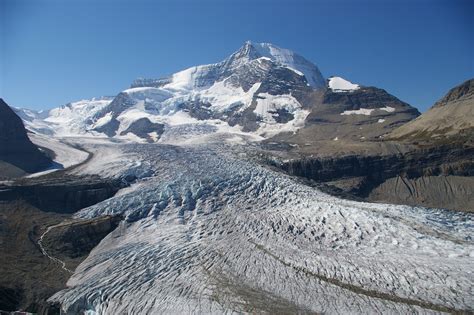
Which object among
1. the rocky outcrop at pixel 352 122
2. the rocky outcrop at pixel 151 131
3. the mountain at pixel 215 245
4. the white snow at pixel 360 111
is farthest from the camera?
the white snow at pixel 360 111

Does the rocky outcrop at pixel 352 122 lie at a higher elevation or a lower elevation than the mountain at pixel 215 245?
higher

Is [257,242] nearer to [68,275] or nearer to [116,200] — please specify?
[68,275]

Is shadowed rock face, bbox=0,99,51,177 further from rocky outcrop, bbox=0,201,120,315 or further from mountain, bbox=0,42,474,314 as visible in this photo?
rocky outcrop, bbox=0,201,120,315

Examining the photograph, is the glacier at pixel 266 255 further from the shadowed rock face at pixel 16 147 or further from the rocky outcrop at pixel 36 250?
the shadowed rock face at pixel 16 147

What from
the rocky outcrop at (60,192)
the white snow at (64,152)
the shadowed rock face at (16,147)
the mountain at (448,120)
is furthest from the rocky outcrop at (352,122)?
the rocky outcrop at (60,192)

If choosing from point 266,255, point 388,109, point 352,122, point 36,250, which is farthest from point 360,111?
point 36,250

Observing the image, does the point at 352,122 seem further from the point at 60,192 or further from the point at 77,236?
the point at 77,236

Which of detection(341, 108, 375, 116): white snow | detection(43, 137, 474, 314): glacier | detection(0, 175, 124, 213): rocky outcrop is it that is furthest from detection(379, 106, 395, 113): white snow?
detection(0, 175, 124, 213): rocky outcrop
